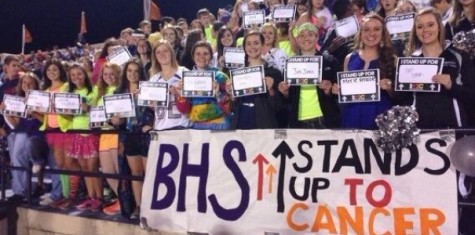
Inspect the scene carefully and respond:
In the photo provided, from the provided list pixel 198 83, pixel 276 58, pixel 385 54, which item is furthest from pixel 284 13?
pixel 385 54

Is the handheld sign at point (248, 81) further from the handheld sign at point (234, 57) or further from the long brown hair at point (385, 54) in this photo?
the handheld sign at point (234, 57)

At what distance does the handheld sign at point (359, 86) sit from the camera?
14.4 feet

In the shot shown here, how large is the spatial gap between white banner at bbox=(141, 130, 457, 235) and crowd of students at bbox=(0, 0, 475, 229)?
0.33m

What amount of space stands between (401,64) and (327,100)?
0.98 meters

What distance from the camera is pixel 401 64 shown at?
421cm

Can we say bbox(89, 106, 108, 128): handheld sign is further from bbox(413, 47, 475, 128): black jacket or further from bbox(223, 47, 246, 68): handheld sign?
bbox(413, 47, 475, 128): black jacket

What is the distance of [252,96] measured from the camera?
524cm

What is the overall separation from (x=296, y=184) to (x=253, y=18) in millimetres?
4179

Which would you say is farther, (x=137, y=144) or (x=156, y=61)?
(x=156, y=61)

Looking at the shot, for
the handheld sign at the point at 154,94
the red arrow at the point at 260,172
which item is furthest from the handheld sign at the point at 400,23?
the handheld sign at the point at 154,94

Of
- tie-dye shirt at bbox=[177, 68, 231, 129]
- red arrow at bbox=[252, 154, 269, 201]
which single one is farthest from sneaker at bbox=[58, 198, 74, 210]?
red arrow at bbox=[252, 154, 269, 201]

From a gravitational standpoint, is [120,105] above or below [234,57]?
below

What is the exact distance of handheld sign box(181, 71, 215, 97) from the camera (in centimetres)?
532

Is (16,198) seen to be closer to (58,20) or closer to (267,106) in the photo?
(267,106)
